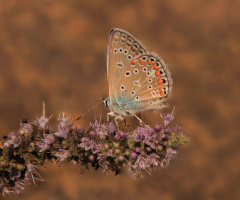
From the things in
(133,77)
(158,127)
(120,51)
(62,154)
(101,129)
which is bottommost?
(62,154)

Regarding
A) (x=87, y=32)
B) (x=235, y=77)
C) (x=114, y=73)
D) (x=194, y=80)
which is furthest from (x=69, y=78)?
(x=235, y=77)

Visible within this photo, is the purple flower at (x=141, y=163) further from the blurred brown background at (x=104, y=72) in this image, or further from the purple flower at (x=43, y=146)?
the blurred brown background at (x=104, y=72)

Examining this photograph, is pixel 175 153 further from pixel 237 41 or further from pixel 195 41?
pixel 237 41

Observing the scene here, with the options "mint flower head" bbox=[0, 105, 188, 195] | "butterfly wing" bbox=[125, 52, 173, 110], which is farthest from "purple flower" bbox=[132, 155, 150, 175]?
"butterfly wing" bbox=[125, 52, 173, 110]

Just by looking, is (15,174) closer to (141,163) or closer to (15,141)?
(15,141)

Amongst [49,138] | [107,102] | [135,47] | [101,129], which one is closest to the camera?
[49,138]

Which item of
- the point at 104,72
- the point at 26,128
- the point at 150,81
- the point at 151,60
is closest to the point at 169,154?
the point at 150,81
